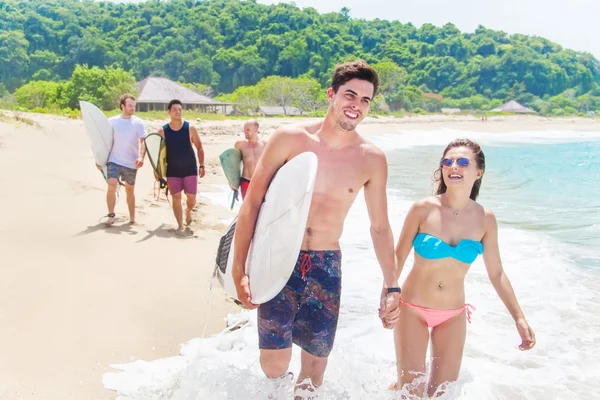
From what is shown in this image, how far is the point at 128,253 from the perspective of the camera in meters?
5.27

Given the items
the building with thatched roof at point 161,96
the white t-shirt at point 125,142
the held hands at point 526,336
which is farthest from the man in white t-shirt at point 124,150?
the building with thatched roof at point 161,96

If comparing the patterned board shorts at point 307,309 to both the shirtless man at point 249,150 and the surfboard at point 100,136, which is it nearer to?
the shirtless man at point 249,150

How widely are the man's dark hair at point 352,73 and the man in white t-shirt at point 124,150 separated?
13.7ft

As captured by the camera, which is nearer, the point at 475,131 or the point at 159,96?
the point at 159,96

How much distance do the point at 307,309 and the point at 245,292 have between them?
33cm

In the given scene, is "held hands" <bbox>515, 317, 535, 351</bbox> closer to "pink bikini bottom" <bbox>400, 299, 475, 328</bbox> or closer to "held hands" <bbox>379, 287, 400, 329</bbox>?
"pink bikini bottom" <bbox>400, 299, 475, 328</bbox>

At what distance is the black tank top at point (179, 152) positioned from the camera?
6.15 meters

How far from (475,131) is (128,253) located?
2116 inches

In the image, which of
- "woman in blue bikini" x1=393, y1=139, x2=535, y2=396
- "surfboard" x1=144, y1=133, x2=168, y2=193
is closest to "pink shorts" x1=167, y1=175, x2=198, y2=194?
"surfboard" x1=144, y1=133, x2=168, y2=193

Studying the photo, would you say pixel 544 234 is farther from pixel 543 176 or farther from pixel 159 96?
pixel 159 96

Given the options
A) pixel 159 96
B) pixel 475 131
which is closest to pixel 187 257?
pixel 159 96

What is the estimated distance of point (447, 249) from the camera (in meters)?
2.74

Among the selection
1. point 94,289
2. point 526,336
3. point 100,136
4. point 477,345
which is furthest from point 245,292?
point 100,136

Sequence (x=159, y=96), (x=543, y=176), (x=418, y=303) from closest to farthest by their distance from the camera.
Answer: (x=418, y=303) < (x=543, y=176) < (x=159, y=96)
